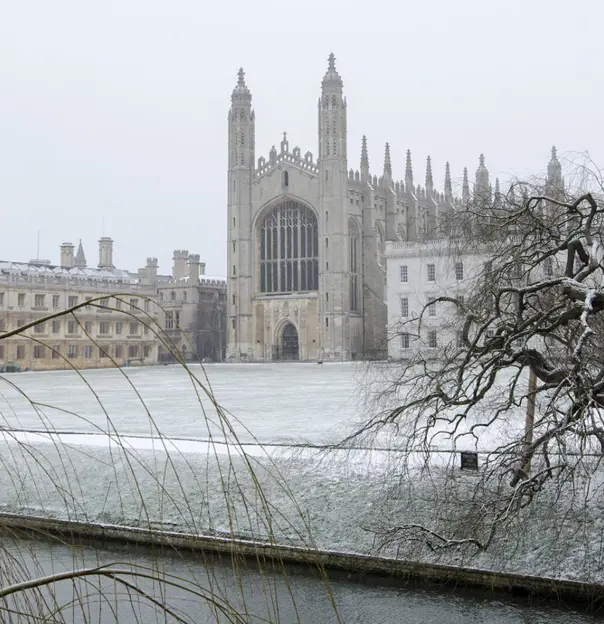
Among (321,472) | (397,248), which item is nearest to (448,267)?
(321,472)

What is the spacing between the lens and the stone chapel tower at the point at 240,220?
213 feet

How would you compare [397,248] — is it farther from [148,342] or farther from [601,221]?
[601,221]

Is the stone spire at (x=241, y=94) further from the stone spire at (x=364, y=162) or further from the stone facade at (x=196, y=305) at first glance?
the stone facade at (x=196, y=305)

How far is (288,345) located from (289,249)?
290 inches

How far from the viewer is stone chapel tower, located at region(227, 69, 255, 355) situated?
64.9 metres

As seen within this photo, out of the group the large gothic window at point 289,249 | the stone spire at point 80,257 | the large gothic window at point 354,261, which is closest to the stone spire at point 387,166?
the large gothic window at point 354,261

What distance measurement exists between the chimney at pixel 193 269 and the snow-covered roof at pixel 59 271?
4.51 metres

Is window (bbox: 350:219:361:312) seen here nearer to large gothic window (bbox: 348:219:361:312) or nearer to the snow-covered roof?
large gothic window (bbox: 348:219:361:312)

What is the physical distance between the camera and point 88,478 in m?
14.5

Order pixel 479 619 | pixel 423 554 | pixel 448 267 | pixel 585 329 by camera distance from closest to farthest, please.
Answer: pixel 585 329, pixel 479 619, pixel 423 554, pixel 448 267

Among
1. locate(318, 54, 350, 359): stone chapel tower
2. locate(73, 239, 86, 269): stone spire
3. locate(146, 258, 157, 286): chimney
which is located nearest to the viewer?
locate(318, 54, 350, 359): stone chapel tower

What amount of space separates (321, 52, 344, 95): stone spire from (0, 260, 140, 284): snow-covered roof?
833 inches

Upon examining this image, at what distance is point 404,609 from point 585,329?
388 cm

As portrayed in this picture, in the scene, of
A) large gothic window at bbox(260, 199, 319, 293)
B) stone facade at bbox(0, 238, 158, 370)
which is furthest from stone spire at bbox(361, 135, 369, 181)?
stone facade at bbox(0, 238, 158, 370)
